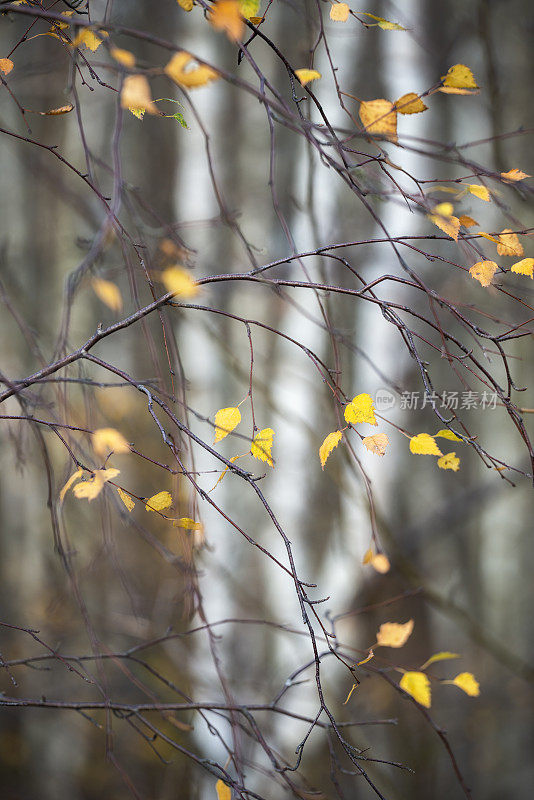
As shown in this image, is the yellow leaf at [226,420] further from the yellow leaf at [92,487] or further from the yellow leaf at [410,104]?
the yellow leaf at [410,104]

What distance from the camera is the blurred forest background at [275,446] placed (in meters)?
1.21

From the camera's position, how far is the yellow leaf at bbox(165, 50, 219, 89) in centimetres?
36

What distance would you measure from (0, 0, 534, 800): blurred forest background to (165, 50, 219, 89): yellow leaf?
729 millimetres

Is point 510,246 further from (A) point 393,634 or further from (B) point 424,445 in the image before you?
(A) point 393,634

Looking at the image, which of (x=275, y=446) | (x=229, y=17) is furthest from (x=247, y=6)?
(x=275, y=446)

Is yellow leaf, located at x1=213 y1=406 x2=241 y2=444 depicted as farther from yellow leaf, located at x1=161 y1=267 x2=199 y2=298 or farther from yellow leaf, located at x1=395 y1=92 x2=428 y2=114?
yellow leaf, located at x1=395 y1=92 x2=428 y2=114

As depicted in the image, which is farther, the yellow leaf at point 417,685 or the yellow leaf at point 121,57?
the yellow leaf at point 417,685

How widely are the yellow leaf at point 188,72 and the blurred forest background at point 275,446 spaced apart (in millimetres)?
729

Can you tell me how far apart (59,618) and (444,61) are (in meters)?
1.63

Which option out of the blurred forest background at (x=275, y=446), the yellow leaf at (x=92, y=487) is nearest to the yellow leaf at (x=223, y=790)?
the yellow leaf at (x=92, y=487)

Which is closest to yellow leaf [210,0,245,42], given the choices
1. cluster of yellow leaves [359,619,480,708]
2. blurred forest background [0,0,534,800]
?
cluster of yellow leaves [359,619,480,708]

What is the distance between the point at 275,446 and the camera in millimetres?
1209

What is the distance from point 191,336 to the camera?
125 centimetres

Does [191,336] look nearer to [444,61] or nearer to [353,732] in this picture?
[444,61]
